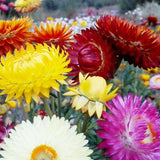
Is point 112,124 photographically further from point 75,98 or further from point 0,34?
point 0,34

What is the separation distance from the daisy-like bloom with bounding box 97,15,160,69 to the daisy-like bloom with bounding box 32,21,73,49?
0.13 meters

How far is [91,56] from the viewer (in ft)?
2.44

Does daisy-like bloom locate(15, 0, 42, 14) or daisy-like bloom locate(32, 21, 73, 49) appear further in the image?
daisy-like bloom locate(15, 0, 42, 14)

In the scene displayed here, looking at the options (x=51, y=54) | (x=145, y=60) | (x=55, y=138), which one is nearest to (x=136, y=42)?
(x=145, y=60)

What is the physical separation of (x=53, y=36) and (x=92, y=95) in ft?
1.04

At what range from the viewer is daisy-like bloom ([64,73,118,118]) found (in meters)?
0.60

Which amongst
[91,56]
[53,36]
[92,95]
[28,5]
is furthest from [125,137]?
[28,5]

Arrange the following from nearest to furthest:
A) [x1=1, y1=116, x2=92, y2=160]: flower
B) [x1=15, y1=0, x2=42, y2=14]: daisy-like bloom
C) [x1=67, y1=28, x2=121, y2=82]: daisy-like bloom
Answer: [x1=1, y1=116, x2=92, y2=160]: flower
[x1=67, y1=28, x2=121, y2=82]: daisy-like bloom
[x1=15, y1=0, x2=42, y2=14]: daisy-like bloom

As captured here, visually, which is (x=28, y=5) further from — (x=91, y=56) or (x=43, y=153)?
(x=43, y=153)

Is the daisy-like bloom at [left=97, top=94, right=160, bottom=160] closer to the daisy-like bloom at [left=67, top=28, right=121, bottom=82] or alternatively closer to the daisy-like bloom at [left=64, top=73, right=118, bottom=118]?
the daisy-like bloom at [left=64, top=73, right=118, bottom=118]

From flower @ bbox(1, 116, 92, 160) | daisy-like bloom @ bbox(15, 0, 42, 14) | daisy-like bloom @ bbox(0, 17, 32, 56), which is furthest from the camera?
daisy-like bloom @ bbox(15, 0, 42, 14)

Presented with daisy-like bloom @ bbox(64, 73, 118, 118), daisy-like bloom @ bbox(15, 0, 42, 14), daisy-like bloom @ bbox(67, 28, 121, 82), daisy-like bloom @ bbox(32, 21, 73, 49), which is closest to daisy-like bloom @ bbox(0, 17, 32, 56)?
daisy-like bloom @ bbox(32, 21, 73, 49)

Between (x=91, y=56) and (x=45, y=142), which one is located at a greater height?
(x=91, y=56)

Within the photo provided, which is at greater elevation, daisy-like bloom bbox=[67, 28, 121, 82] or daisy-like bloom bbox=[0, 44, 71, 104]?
daisy-like bloom bbox=[67, 28, 121, 82]
